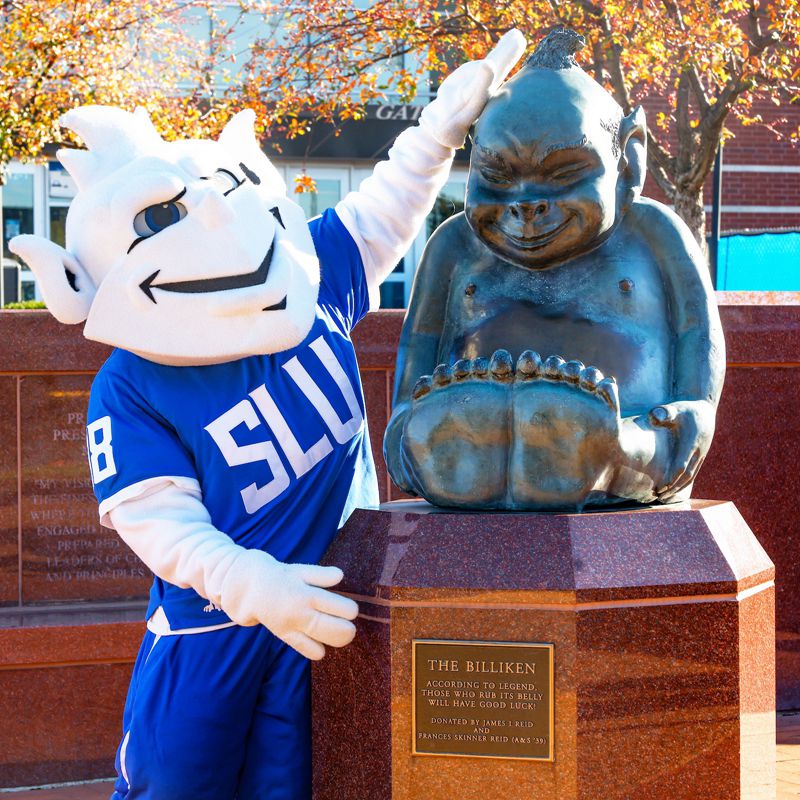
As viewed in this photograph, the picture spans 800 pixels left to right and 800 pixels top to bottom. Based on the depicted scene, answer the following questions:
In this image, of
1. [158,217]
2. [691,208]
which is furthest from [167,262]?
[691,208]

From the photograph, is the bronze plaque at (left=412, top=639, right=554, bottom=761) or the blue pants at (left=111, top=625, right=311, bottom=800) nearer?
the bronze plaque at (left=412, top=639, right=554, bottom=761)

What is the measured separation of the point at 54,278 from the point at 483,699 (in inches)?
53.7

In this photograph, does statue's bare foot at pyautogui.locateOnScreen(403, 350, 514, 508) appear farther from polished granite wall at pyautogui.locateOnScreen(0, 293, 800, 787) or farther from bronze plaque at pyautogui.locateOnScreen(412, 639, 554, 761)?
polished granite wall at pyautogui.locateOnScreen(0, 293, 800, 787)

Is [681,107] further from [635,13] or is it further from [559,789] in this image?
A: [559,789]

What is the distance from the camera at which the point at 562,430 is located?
243 cm

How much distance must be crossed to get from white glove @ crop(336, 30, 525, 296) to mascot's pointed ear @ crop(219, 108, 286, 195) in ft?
0.87

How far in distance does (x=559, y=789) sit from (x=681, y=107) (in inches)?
270

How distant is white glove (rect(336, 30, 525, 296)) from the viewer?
3.06 metres

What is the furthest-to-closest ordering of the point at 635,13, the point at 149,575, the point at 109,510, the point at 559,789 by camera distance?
the point at 635,13 < the point at 149,575 < the point at 109,510 < the point at 559,789

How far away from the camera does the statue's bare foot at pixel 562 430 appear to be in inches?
95.7

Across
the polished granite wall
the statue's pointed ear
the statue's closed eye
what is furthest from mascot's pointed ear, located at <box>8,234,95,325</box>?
the polished granite wall

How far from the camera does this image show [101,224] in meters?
2.89

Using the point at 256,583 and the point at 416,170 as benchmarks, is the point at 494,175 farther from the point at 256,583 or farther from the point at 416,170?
the point at 256,583

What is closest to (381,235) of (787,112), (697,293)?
Answer: (697,293)
